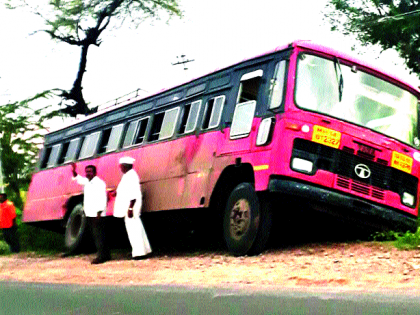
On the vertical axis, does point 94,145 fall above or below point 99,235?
above

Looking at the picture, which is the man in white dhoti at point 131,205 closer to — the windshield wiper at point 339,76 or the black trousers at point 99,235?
the black trousers at point 99,235

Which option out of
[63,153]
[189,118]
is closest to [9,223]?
[63,153]

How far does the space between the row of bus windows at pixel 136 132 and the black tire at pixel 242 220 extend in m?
1.35

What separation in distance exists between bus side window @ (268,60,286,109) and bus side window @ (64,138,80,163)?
7902mm

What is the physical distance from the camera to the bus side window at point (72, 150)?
56.5 ft

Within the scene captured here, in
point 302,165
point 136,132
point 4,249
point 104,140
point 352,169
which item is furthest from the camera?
point 4,249

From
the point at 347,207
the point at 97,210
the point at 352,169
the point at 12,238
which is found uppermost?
the point at 352,169

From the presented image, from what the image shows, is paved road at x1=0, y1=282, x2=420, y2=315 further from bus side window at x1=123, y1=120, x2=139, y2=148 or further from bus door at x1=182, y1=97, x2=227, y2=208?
bus side window at x1=123, y1=120, x2=139, y2=148

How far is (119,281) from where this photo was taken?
368 inches

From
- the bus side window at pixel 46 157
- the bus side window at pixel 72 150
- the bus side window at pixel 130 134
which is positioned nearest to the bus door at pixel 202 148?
the bus side window at pixel 130 134

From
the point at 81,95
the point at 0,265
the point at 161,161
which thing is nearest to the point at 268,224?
the point at 161,161

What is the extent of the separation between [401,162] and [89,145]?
7870 mm

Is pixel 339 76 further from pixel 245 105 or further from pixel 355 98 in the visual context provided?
pixel 245 105

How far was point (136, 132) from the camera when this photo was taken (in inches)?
565
